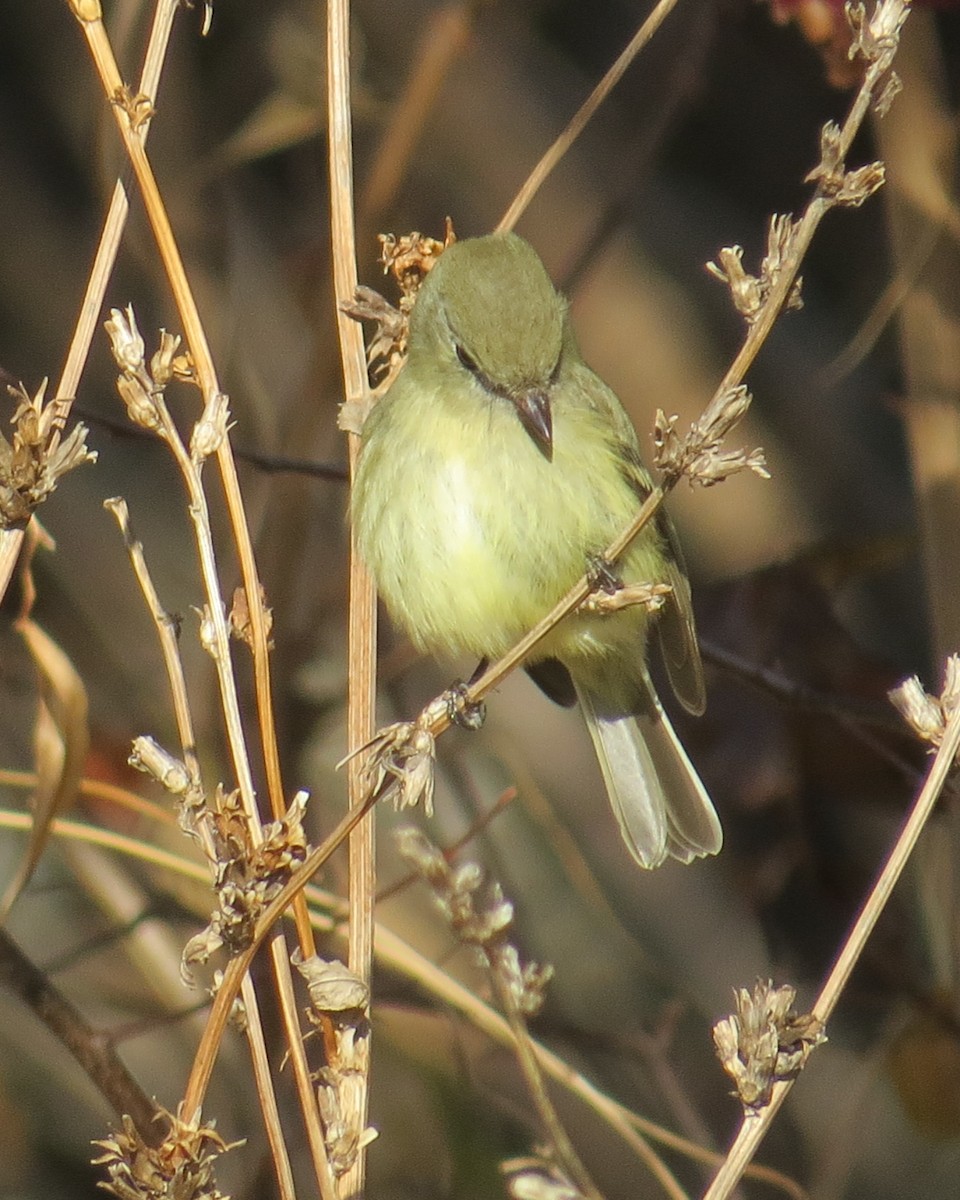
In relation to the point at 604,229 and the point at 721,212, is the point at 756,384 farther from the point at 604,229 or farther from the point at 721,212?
the point at 604,229

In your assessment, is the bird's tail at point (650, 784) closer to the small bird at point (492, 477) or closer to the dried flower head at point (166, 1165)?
the small bird at point (492, 477)

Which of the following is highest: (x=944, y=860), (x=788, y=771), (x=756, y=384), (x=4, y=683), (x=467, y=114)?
(x=467, y=114)

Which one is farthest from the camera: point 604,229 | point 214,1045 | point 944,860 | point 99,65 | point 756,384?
point 756,384

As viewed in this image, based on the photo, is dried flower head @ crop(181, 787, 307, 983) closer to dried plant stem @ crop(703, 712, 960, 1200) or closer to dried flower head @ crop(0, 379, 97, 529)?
dried flower head @ crop(0, 379, 97, 529)

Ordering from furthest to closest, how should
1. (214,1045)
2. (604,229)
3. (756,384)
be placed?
(756,384), (604,229), (214,1045)

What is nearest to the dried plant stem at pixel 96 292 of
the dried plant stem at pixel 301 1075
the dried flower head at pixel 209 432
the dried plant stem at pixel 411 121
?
the dried flower head at pixel 209 432

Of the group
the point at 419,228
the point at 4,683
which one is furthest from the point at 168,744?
the point at 419,228

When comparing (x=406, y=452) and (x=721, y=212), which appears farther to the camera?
(x=721, y=212)
